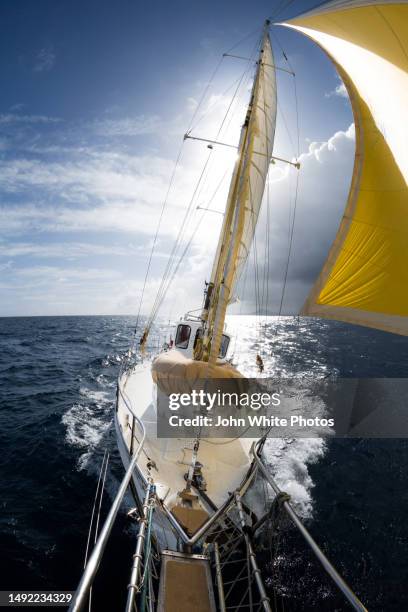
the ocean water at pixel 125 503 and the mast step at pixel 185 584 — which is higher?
the mast step at pixel 185 584

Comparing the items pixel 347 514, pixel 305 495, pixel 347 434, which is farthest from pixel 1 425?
pixel 347 434

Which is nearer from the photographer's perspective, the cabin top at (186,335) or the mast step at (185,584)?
the mast step at (185,584)

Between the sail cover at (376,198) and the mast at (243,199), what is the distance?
3.05m

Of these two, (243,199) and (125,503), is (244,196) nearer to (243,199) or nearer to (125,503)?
(243,199)

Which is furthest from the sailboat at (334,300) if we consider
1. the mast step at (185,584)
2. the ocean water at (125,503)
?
the ocean water at (125,503)

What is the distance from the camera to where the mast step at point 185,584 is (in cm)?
300

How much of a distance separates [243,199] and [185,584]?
7218 mm

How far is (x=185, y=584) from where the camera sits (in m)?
3.20

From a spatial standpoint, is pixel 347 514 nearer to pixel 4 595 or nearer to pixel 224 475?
pixel 224 475

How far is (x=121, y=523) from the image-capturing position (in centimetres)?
750

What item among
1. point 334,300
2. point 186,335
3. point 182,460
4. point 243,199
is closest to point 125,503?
point 182,460

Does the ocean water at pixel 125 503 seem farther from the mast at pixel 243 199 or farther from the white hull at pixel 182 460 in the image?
the mast at pixel 243 199

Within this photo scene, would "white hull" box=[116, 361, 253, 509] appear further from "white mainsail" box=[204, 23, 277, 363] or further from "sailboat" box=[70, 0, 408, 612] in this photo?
"white mainsail" box=[204, 23, 277, 363]

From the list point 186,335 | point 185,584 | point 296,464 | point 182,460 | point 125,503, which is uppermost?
point 186,335
